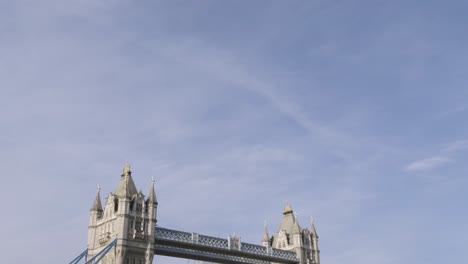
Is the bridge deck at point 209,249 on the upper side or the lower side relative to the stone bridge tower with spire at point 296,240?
lower

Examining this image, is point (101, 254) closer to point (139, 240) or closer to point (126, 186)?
point (139, 240)

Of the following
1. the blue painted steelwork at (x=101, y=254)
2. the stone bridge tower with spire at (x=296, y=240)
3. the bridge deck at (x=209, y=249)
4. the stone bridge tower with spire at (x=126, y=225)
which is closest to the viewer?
the blue painted steelwork at (x=101, y=254)

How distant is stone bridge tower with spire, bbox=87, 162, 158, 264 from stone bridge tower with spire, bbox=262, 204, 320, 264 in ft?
101

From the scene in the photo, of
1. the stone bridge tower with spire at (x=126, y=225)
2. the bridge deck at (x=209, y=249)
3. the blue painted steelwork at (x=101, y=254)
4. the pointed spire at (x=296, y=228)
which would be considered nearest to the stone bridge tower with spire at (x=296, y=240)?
the pointed spire at (x=296, y=228)

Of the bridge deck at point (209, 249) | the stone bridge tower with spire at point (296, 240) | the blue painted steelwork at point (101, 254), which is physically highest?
the stone bridge tower with spire at point (296, 240)

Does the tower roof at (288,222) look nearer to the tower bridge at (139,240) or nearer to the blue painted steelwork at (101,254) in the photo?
the tower bridge at (139,240)

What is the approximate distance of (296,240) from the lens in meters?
108

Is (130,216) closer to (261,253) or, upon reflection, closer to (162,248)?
(162,248)

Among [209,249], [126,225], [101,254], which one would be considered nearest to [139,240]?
[126,225]

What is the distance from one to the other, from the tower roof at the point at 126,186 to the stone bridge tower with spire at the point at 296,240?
33.6 meters

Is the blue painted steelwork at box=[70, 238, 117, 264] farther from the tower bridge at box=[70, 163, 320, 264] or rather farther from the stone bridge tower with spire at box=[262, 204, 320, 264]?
the stone bridge tower with spire at box=[262, 204, 320, 264]

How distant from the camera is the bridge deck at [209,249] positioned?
89125 mm

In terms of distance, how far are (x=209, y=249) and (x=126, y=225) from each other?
1525 cm

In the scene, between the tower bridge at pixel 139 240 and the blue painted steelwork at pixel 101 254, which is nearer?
the blue painted steelwork at pixel 101 254
